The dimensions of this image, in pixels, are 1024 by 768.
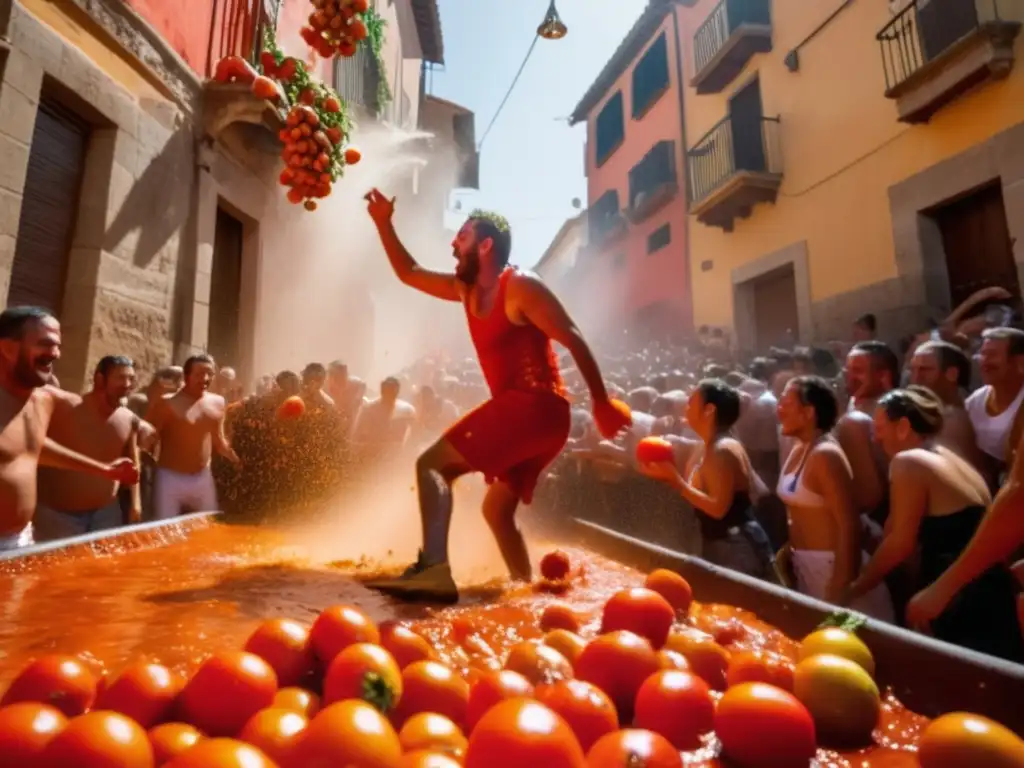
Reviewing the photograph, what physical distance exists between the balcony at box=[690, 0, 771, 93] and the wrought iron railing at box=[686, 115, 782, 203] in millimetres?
1176

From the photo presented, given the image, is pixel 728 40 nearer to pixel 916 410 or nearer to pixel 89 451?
pixel 916 410

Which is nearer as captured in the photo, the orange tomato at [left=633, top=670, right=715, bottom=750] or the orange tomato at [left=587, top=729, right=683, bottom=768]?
the orange tomato at [left=587, top=729, right=683, bottom=768]

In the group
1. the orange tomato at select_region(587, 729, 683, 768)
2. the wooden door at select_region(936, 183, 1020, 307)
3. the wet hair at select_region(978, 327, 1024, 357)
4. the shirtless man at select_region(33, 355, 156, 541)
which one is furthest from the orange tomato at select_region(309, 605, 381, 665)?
the wooden door at select_region(936, 183, 1020, 307)

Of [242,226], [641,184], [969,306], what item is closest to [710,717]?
[969,306]

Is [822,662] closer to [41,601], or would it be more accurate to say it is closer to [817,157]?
[41,601]

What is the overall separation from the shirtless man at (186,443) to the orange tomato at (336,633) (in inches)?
181

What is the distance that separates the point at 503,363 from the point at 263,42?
7.87 m

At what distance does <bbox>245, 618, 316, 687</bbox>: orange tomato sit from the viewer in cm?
167

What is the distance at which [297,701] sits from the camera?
1484 mm

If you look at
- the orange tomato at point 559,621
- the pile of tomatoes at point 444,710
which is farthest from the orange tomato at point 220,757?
the orange tomato at point 559,621

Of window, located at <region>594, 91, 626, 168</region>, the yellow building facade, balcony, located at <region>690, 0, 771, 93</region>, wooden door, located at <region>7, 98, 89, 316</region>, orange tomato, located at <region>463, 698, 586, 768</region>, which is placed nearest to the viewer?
orange tomato, located at <region>463, 698, 586, 768</region>

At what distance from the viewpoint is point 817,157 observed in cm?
1270

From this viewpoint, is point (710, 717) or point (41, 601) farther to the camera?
point (41, 601)

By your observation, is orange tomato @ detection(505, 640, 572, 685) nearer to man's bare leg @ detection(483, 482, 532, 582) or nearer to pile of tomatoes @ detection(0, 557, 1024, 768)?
pile of tomatoes @ detection(0, 557, 1024, 768)
